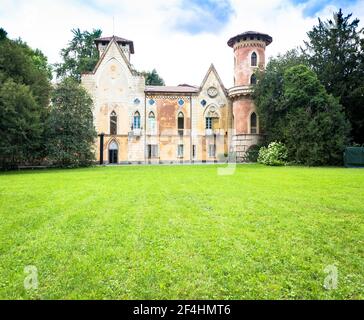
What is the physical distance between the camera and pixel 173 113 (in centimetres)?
4141

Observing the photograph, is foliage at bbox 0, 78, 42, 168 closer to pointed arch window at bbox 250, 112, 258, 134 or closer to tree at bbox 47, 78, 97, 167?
tree at bbox 47, 78, 97, 167

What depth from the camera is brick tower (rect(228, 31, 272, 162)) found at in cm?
3978

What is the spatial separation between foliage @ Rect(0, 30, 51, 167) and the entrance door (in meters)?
9.89

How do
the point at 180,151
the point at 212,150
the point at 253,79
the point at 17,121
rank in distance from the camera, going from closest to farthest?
the point at 17,121
the point at 253,79
the point at 180,151
the point at 212,150

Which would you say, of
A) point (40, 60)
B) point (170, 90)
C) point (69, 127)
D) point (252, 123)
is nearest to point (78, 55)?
point (40, 60)

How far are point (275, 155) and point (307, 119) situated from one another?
5.06 metres

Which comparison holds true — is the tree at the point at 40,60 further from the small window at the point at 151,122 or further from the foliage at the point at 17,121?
the small window at the point at 151,122

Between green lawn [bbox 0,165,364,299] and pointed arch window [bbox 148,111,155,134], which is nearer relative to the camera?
green lawn [bbox 0,165,364,299]

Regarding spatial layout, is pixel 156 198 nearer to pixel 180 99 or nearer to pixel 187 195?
pixel 187 195

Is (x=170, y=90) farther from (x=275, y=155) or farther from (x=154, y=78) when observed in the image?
(x=154, y=78)

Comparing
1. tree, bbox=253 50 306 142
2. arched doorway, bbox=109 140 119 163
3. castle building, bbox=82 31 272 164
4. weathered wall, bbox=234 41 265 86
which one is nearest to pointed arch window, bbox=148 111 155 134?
castle building, bbox=82 31 272 164

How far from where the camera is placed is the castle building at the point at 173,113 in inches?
1580
